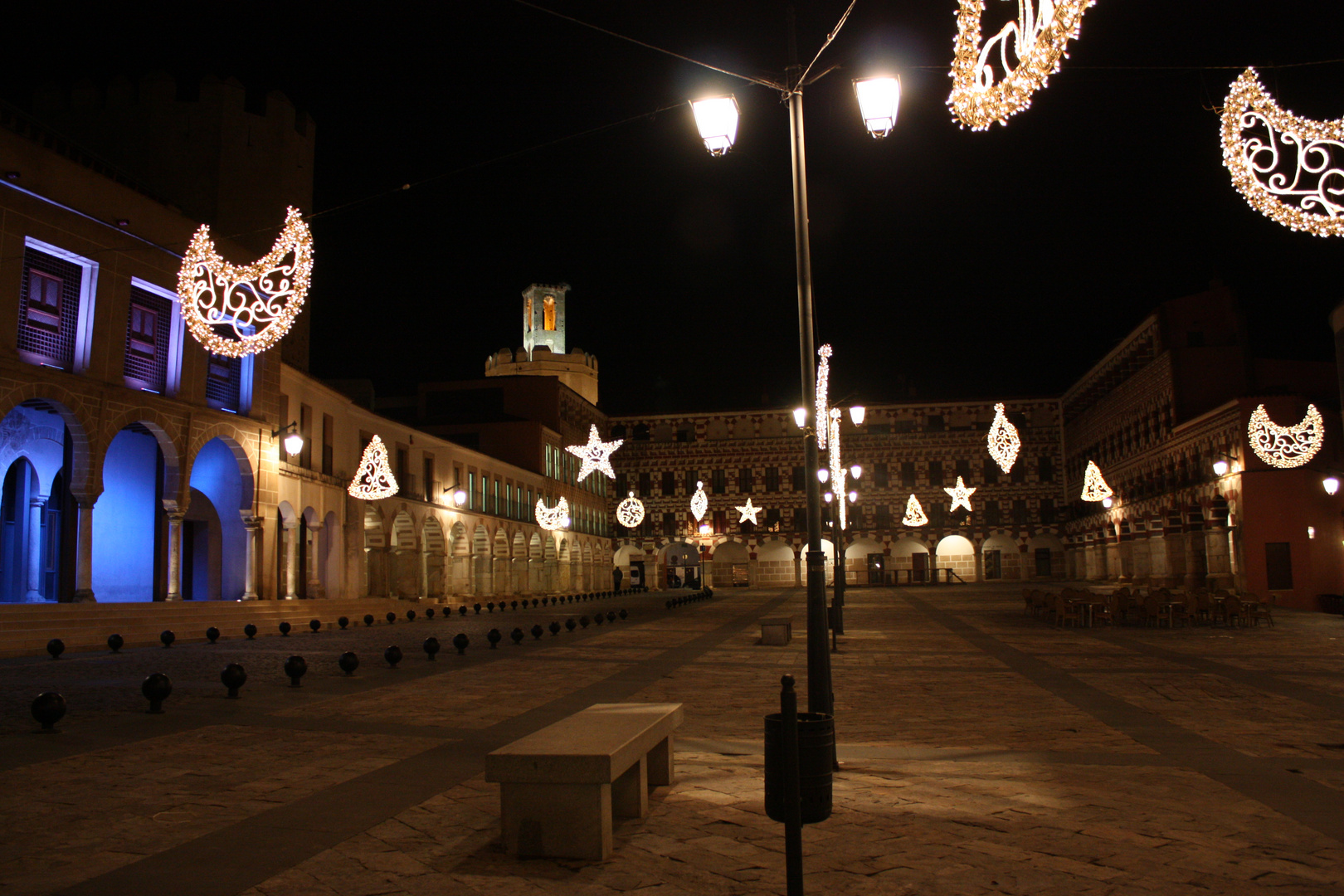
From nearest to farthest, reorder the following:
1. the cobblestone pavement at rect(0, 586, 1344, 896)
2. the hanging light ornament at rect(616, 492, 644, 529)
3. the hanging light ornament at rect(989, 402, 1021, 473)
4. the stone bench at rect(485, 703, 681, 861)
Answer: the cobblestone pavement at rect(0, 586, 1344, 896) → the stone bench at rect(485, 703, 681, 861) → the hanging light ornament at rect(989, 402, 1021, 473) → the hanging light ornament at rect(616, 492, 644, 529)

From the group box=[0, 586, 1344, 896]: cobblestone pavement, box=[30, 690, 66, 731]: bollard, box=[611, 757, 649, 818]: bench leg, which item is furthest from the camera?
box=[30, 690, 66, 731]: bollard

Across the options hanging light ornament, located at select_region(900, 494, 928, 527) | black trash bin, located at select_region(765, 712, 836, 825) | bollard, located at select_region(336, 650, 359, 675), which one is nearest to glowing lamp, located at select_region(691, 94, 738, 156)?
black trash bin, located at select_region(765, 712, 836, 825)

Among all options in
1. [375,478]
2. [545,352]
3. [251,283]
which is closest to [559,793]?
[251,283]

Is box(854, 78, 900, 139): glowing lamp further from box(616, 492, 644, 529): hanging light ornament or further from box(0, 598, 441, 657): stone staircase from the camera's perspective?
box(616, 492, 644, 529): hanging light ornament

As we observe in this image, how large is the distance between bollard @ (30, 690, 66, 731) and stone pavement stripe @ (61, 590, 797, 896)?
3264 millimetres

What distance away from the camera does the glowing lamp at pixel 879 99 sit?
308 inches

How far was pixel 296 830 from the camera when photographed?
17.4 ft

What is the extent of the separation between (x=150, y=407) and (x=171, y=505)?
227cm

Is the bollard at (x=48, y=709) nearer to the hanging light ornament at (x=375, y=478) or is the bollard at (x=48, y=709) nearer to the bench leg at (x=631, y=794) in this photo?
the bench leg at (x=631, y=794)

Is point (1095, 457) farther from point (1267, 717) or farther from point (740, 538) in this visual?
point (1267, 717)

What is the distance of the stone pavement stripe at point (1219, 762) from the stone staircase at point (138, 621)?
16.0m

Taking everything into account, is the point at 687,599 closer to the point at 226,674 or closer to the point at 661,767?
the point at 226,674

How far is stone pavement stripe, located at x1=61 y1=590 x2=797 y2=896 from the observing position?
14.4ft

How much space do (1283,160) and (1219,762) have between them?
482 centimetres
